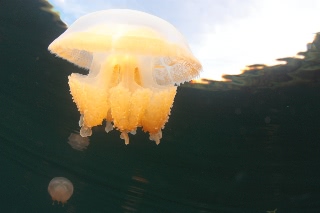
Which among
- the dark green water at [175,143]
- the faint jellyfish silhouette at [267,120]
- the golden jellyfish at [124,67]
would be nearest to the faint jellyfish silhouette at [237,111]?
the dark green water at [175,143]

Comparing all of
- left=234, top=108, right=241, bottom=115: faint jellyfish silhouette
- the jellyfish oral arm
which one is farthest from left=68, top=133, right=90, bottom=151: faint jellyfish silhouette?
the jellyfish oral arm

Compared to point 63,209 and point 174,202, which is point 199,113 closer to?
point 174,202

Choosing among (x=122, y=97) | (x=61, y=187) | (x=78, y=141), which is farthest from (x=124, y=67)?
(x=61, y=187)

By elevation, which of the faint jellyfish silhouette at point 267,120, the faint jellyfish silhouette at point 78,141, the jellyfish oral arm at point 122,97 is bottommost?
the faint jellyfish silhouette at point 78,141

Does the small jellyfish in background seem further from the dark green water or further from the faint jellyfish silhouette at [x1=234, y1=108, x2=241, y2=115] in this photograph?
the faint jellyfish silhouette at [x1=234, y1=108, x2=241, y2=115]

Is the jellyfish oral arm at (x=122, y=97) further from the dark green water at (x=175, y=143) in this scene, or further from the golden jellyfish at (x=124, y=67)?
the dark green water at (x=175, y=143)

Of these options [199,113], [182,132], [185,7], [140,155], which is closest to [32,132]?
[140,155]
